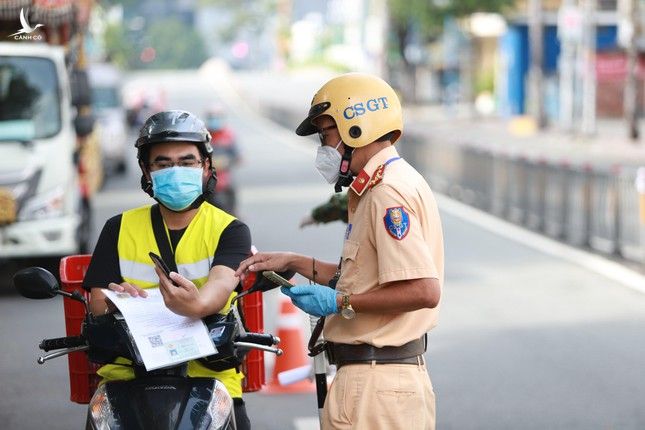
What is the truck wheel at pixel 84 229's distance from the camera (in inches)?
661

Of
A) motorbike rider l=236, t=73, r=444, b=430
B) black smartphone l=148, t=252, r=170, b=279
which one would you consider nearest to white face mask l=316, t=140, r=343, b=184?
motorbike rider l=236, t=73, r=444, b=430

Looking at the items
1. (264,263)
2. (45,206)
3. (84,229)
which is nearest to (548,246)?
(84,229)

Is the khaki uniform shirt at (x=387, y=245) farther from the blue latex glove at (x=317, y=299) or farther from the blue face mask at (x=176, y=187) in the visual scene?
the blue face mask at (x=176, y=187)

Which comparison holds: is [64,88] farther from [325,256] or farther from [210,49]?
[210,49]

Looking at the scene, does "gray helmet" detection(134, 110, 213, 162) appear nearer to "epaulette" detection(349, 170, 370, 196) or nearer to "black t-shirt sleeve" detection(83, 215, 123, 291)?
"black t-shirt sleeve" detection(83, 215, 123, 291)

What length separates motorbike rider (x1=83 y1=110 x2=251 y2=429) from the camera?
545 centimetres

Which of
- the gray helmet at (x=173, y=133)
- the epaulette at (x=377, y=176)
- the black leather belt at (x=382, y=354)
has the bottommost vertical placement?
the black leather belt at (x=382, y=354)

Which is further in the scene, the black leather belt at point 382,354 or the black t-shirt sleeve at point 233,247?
the black t-shirt sleeve at point 233,247

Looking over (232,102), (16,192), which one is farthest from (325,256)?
(232,102)

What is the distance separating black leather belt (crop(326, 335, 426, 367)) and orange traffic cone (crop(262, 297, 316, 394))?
17.4ft

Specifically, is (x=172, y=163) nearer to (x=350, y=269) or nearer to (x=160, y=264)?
(x=160, y=264)

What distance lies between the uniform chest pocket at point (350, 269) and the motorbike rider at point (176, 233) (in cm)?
43

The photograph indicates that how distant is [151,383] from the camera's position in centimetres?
512

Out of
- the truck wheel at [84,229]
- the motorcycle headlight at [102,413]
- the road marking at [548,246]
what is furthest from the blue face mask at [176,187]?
the truck wheel at [84,229]
